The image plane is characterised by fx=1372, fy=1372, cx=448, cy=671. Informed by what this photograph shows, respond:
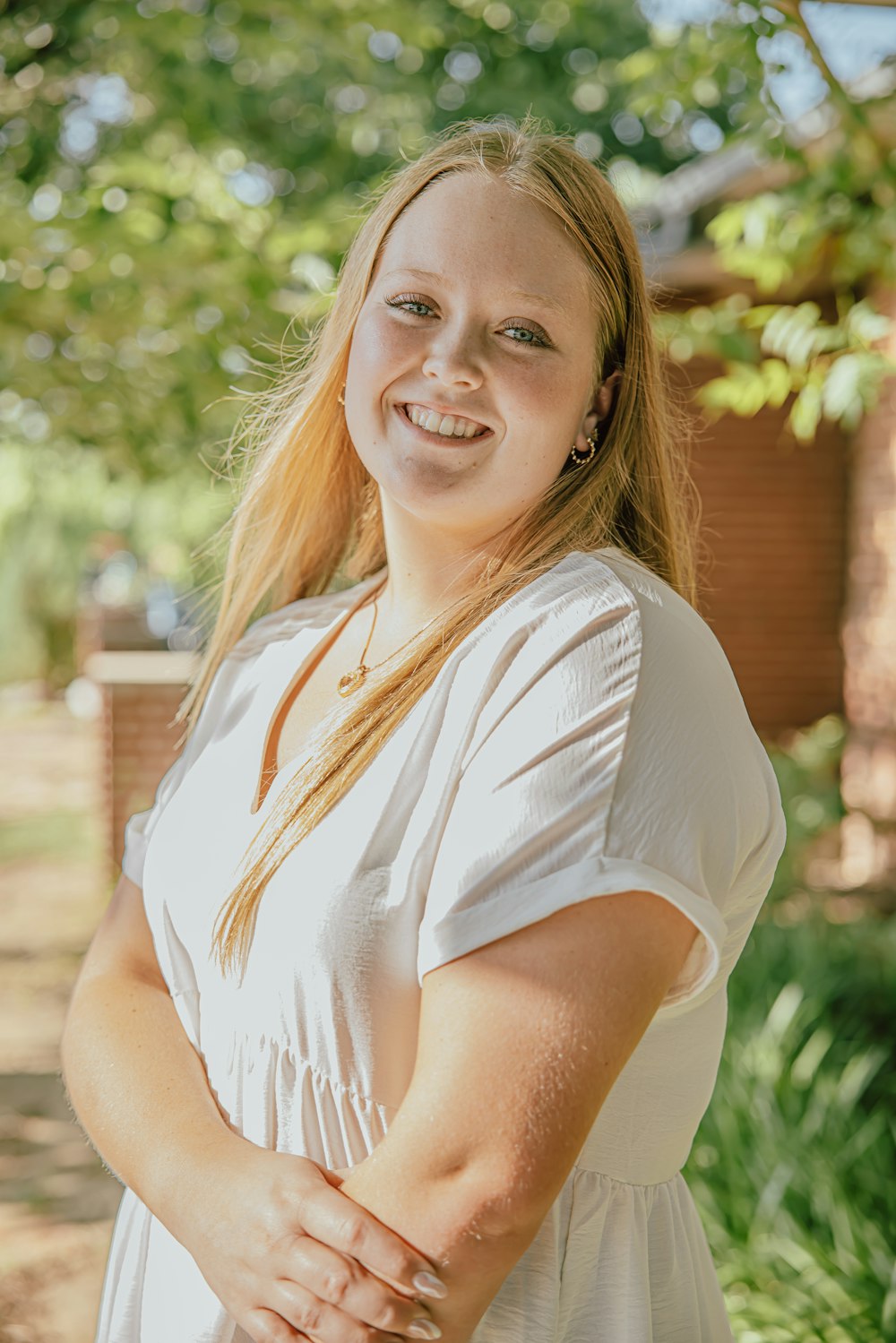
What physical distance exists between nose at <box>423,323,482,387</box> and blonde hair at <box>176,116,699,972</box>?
0.18m

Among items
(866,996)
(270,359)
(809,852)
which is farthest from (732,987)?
(809,852)

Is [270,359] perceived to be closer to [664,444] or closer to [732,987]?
[732,987]

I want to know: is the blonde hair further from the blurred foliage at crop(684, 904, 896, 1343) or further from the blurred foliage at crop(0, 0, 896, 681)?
the blurred foliage at crop(684, 904, 896, 1343)

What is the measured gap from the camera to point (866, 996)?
488cm

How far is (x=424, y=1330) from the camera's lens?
4.09ft

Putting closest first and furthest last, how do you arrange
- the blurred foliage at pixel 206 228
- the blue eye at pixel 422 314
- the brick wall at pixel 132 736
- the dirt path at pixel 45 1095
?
the blue eye at pixel 422 314 → the blurred foliage at pixel 206 228 → the dirt path at pixel 45 1095 → the brick wall at pixel 132 736

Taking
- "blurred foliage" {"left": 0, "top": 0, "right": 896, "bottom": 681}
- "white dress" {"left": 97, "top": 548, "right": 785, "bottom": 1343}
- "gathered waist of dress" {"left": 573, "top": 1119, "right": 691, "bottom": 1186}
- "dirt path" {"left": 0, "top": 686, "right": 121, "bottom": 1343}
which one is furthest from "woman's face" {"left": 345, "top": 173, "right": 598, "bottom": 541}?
"dirt path" {"left": 0, "top": 686, "right": 121, "bottom": 1343}

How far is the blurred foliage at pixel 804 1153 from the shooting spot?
3.06m

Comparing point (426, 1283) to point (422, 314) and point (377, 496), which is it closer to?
point (422, 314)

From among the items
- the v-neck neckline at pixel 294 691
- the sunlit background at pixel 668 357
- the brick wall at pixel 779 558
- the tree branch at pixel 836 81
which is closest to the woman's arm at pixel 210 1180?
the v-neck neckline at pixel 294 691

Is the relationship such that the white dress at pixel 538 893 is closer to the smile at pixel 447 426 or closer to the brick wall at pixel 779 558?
the smile at pixel 447 426

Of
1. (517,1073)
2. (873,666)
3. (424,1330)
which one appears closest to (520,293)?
(517,1073)

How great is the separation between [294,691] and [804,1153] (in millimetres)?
2393

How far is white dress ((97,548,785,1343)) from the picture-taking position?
1.26m
